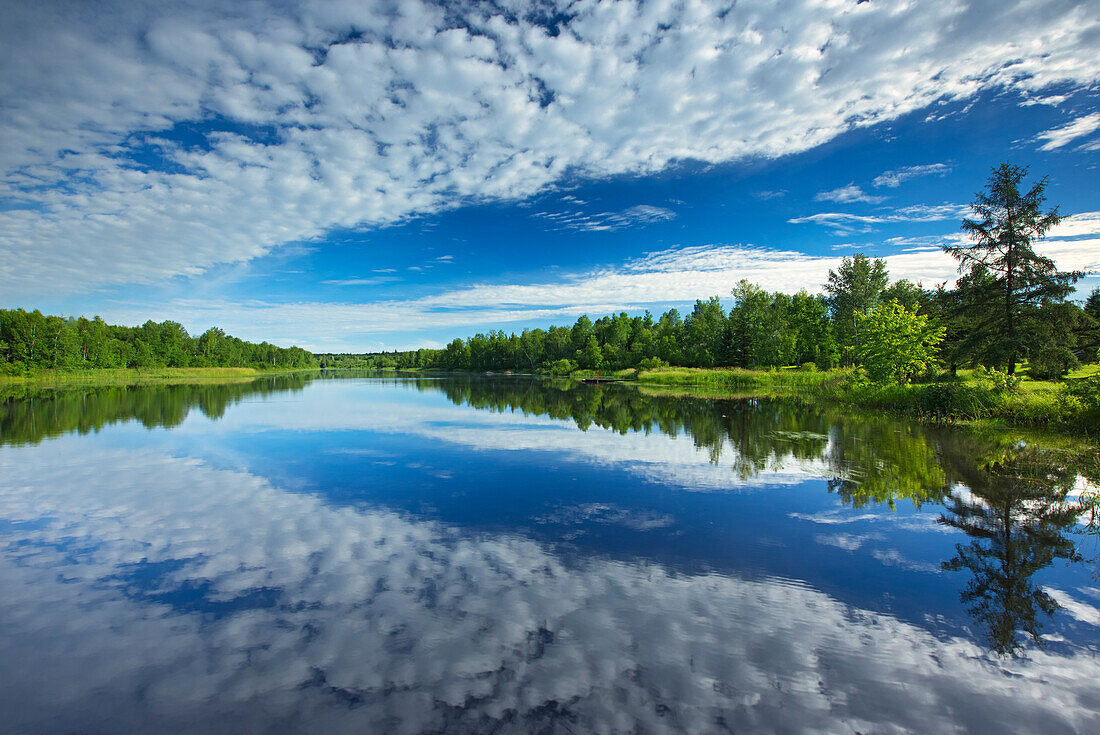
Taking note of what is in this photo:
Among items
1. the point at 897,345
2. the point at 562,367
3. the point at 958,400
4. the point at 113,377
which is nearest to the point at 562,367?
the point at 562,367

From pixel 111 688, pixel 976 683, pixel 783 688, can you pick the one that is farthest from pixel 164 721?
pixel 976 683

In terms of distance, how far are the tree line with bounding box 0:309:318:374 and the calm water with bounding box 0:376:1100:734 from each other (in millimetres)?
75984

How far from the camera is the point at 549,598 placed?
5375 millimetres

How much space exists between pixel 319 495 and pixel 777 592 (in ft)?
28.0

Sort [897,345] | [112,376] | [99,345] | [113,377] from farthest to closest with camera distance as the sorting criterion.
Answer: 1. [99,345]
2. [112,376]
3. [113,377]
4. [897,345]

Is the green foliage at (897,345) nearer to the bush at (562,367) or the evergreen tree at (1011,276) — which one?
the evergreen tree at (1011,276)

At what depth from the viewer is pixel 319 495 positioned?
9.68 metres

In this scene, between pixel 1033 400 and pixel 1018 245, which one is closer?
pixel 1033 400

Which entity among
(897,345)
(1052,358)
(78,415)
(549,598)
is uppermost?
(897,345)

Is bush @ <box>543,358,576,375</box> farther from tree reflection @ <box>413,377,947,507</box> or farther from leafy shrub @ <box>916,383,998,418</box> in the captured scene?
leafy shrub @ <box>916,383,998,418</box>

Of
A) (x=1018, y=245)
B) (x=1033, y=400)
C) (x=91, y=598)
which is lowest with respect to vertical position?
(x=91, y=598)

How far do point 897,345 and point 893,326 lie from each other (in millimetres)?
1043

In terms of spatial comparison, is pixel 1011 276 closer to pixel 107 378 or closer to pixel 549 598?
pixel 549 598

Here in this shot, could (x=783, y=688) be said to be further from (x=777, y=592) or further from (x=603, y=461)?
(x=603, y=461)
